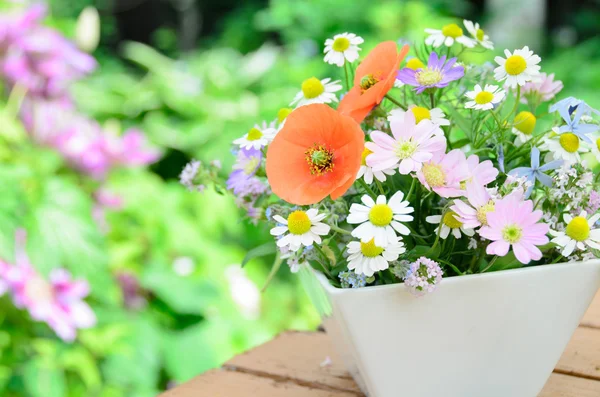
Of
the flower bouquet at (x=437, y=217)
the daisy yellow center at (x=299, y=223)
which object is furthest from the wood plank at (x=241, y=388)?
the daisy yellow center at (x=299, y=223)

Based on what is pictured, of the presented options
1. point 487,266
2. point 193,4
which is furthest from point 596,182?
point 193,4

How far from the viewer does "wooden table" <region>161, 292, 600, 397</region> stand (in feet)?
1.89

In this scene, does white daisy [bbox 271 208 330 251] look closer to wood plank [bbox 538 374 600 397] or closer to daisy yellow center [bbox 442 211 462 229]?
daisy yellow center [bbox 442 211 462 229]

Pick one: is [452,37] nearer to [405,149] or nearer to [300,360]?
[405,149]

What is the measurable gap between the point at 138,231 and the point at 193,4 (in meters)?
2.39

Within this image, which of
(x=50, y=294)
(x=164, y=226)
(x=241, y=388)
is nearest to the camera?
(x=241, y=388)

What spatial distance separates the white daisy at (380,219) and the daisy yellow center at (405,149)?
3cm

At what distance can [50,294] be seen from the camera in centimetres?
125

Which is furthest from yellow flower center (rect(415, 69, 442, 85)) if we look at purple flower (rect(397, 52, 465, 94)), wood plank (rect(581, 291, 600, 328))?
wood plank (rect(581, 291, 600, 328))

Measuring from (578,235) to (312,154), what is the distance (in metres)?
0.18

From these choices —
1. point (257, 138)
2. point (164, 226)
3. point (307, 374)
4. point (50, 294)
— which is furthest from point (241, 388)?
point (164, 226)

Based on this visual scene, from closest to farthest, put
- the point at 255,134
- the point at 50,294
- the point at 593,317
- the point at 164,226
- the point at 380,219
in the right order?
the point at 380,219, the point at 255,134, the point at 593,317, the point at 50,294, the point at 164,226

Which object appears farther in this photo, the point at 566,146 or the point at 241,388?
the point at 241,388

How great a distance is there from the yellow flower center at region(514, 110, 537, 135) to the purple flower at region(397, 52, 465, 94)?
0.21ft
